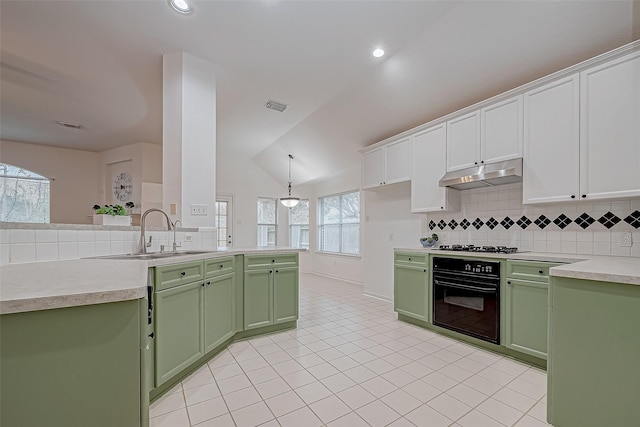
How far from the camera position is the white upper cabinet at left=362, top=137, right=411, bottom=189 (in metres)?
3.98

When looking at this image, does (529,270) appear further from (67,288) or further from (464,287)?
(67,288)

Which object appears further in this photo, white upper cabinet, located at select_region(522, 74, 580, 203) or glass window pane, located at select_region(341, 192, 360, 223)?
glass window pane, located at select_region(341, 192, 360, 223)

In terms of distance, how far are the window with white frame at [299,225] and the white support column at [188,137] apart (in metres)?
4.64

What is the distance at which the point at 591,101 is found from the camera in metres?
2.34

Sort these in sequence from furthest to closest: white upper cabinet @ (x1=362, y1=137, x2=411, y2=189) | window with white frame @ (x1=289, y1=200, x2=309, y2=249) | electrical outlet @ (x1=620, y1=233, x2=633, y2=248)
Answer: window with white frame @ (x1=289, y1=200, x2=309, y2=249) → white upper cabinet @ (x1=362, y1=137, x2=411, y2=189) → electrical outlet @ (x1=620, y1=233, x2=633, y2=248)

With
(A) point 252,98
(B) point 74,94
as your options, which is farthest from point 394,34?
(B) point 74,94

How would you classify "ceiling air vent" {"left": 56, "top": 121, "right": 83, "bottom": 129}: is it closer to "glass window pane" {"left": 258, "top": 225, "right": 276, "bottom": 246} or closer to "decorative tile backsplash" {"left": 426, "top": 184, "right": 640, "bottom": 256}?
"glass window pane" {"left": 258, "top": 225, "right": 276, "bottom": 246}

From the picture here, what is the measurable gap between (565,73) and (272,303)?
3.52m

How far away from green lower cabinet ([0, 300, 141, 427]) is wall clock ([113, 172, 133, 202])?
5841 mm

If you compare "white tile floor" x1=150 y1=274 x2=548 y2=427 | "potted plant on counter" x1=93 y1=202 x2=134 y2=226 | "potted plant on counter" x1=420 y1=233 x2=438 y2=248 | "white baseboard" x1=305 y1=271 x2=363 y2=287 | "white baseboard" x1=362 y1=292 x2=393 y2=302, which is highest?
"potted plant on counter" x1=93 y1=202 x2=134 y2=226

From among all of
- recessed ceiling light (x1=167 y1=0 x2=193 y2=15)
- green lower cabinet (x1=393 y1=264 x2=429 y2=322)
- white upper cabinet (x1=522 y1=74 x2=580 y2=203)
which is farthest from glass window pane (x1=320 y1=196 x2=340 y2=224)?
recessed ceiling light (x1=167 y1=0 x2=193 y2=15)

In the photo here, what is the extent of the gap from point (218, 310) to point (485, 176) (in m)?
2.91

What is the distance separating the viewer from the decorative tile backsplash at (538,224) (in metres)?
2.45

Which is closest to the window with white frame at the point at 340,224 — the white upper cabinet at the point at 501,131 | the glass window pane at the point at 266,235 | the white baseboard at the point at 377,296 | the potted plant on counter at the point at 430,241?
the white baseboard at the point at 377,296
